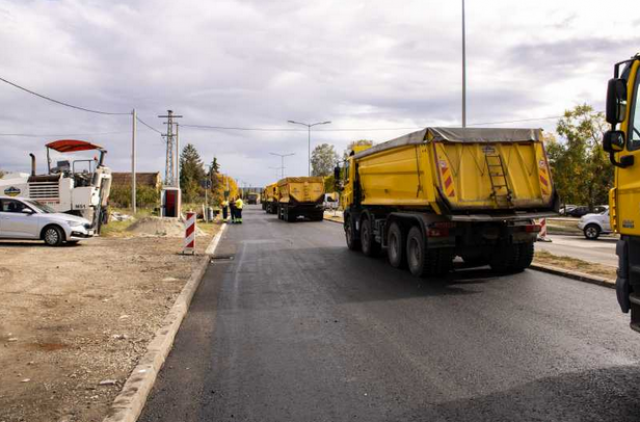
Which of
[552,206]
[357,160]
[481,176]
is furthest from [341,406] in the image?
[357,160]

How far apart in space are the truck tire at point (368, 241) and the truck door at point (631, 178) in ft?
29.4

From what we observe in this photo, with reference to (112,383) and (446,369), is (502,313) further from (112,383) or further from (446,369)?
(112,383)

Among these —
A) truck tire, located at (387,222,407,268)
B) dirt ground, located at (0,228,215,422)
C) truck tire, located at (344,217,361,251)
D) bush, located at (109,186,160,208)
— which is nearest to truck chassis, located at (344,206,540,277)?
truck tire, located at (387,222,407,268)

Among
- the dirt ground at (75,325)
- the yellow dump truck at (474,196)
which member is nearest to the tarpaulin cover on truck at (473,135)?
the yellow dump truck at (474,196)

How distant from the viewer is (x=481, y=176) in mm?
9531

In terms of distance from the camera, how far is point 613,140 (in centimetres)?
439

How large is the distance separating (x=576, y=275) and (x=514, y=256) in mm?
1145

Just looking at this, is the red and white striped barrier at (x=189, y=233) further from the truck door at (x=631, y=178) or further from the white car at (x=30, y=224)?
the truck door at (x=631, y=178)

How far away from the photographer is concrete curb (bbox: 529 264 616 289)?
867 centimetres

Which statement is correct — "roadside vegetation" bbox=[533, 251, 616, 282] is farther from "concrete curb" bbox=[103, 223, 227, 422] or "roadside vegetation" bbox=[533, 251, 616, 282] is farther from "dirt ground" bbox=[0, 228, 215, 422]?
"dirt ground" bbox=[0, 228, 215, 422]

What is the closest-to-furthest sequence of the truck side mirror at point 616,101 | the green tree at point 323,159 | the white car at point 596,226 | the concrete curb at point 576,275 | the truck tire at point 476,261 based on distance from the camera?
the truck side mirror at point 616,101 < the concrete curb at point 576,275 < the truck tire at point 476,261 < the white car at point 596,226 < the green tree at point 323,159

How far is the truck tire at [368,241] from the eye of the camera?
13.6 metres

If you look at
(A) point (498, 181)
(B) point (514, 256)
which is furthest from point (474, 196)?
(B) point (514, 256)

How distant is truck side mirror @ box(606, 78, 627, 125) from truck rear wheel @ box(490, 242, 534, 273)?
5847mm
